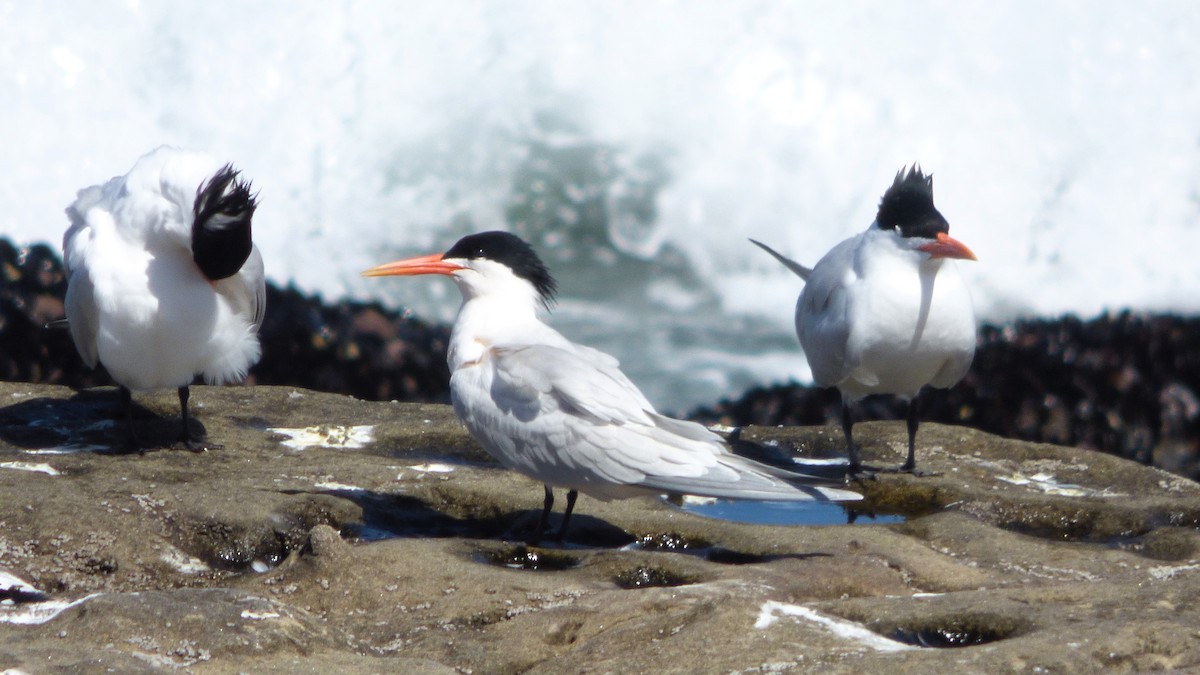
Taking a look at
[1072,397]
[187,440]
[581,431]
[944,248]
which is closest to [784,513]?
[581,431]

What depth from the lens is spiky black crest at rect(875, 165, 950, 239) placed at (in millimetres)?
4758

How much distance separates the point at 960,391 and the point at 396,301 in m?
4.88

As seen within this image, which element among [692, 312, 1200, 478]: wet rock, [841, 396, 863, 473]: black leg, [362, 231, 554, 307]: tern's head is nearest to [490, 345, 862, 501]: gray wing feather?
[362, 231, 554, 307]: tern's head

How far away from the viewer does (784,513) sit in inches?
172

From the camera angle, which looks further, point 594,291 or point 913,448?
point 594,291

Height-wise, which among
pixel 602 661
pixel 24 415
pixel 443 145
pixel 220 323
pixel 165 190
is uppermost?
pixel 443 145

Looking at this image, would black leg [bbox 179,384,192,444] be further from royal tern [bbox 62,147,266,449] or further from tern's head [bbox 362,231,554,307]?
tern's head [bbox 362,231,554,307]

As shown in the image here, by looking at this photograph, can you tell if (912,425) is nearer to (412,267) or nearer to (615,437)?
(615,437)

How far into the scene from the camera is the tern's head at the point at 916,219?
4695 millimetres

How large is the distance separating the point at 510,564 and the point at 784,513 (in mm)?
1140

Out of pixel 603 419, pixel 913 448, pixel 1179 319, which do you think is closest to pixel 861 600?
pixel 603 419

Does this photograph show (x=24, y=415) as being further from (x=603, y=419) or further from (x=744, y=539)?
(x=744, y=539)

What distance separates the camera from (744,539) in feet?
12.4

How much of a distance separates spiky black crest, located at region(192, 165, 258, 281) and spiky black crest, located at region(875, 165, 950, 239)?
229 cm
